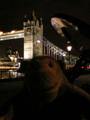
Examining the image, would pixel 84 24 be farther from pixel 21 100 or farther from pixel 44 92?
pixel 21 100

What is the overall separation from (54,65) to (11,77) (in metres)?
7.82

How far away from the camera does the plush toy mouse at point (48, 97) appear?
1.31 metres

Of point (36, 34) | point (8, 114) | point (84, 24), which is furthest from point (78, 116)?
point (36, 34)

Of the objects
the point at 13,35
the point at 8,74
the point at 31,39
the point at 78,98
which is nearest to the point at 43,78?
the point at 78,98

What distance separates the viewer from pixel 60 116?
5.21 ft

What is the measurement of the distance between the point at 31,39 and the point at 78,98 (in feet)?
90.4

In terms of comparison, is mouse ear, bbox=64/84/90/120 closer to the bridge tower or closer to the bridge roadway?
the bridge tower

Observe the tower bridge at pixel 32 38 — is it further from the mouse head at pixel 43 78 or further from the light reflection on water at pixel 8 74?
the mouse head at pixel 43 78

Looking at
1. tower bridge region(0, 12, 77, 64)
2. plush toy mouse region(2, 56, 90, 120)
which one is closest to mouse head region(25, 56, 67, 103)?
plush toy mouse region(2, 56, 90, 120)

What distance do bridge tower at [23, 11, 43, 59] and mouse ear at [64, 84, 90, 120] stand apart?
2554 centimetres

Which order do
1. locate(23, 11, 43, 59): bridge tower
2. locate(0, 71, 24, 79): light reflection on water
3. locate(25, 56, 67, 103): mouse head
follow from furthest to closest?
locate(23, 11, 43, 59): bridge tower < locate(0, 71, 24, 79): light reflection on water < locate(25, 56, 67, 103): mouse head

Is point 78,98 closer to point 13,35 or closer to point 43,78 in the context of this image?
point 43,78

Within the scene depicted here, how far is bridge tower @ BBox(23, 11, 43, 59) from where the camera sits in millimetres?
27573

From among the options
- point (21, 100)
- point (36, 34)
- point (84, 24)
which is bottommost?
point (21, 100)
